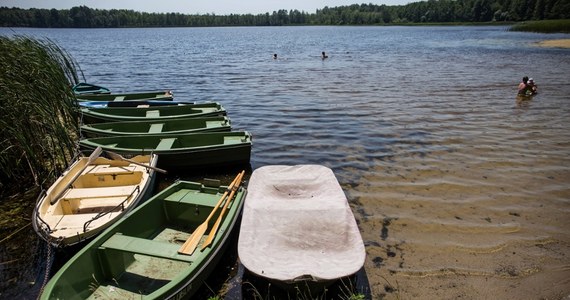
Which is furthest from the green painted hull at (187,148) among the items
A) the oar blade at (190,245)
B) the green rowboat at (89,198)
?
the oar blade at (190,245)

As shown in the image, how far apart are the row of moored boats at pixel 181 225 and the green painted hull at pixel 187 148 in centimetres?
4

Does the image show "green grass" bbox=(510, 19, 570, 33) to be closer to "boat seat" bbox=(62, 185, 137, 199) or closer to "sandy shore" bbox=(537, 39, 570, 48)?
"sandy shore" bbox=(537, 39, 570, 48)

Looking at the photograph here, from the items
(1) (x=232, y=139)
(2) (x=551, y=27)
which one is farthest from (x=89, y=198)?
(2) (x=551, y=27)

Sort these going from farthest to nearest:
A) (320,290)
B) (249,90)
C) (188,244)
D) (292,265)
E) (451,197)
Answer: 1. (249,90)
2. (451,197)
3. (188,244)
4. (292,265)
5. (320,290)

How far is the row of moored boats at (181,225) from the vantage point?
5.22m

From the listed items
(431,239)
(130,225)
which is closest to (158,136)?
(130,225)

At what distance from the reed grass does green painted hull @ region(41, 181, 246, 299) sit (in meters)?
3.53

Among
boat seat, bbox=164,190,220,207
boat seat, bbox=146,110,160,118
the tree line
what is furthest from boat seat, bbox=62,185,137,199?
the tree line

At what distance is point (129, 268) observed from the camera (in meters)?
6.05

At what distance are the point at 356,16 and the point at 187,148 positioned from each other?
179352 mm

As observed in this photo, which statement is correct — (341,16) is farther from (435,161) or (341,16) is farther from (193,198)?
(193,198)

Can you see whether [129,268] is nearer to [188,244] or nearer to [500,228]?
[188,244]

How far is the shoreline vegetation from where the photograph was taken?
332ft

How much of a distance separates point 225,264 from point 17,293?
345 centimetres
